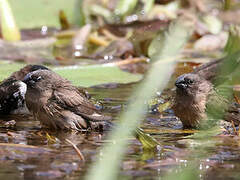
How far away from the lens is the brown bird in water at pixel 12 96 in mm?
5812

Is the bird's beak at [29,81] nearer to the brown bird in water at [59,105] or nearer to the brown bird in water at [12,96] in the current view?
the brown bird in water at [59,105]

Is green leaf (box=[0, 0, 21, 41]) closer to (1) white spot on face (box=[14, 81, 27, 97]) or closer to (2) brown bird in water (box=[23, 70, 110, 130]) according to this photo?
(1) white spot on face (box=[14, 81, 27, 97])

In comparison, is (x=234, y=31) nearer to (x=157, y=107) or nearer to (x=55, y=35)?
(x=157, y=107)

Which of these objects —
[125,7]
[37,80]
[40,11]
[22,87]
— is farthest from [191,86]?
[40,11]

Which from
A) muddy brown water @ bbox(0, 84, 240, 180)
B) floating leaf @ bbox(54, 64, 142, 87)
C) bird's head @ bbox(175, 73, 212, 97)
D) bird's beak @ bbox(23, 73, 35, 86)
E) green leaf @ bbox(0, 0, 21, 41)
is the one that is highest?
green leaf @ bbox(0, 0, 21, 41)

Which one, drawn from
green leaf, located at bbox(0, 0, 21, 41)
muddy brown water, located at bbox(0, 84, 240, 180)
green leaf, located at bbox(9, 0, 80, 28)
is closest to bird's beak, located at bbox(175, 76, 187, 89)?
muddy brown water, located at bbox(0, 84, 240, 180)

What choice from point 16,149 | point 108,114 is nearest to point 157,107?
point 108,114

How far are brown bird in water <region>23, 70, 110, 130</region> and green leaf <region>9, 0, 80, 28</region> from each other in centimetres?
474

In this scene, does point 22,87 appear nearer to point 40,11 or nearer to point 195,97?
point 195,97

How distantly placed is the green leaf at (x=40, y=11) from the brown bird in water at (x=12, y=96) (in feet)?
13.8

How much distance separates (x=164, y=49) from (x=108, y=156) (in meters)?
0.31

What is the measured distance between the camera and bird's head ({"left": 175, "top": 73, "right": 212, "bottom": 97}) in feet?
18.6

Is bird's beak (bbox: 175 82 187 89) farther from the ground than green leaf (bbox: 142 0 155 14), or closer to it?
closer to it

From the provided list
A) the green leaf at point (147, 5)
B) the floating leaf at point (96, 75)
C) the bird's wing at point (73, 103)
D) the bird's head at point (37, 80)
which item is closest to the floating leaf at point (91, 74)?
the floating leaf at point (96, 75)
